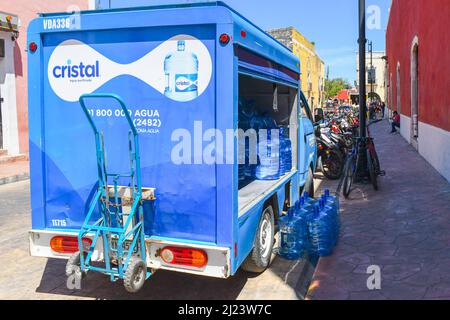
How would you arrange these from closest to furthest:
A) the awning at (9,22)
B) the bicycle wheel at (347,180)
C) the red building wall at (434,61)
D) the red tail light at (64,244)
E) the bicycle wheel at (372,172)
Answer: the red tail light at (64,244) < the bicycle wheel at (347,180) < the bicycle wheel at (372,172) < the red building wall at (434,61) < the awning at (9,22)

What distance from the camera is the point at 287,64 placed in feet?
19.6

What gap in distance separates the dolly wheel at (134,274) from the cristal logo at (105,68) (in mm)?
1353

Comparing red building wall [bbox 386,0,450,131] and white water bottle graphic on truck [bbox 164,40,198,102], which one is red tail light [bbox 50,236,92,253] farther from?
red building wall [bbox 386,0,450,131]

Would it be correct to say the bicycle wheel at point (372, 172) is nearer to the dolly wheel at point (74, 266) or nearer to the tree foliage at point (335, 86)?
the dolly wheel at point (74, 266)

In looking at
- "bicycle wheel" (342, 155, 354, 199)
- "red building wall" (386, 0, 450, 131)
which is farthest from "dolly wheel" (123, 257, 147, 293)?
"red building wall" (386, 0, 450, 131)

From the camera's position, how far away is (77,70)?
402cm

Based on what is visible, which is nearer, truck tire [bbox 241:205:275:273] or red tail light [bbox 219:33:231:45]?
red tail light [bbox 219:33:231:45]

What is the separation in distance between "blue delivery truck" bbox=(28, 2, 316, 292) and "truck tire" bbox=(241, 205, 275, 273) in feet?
1.17

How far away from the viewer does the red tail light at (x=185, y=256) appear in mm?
3728

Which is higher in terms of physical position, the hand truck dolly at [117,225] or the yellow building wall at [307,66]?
the yellow building wall at [307,66]

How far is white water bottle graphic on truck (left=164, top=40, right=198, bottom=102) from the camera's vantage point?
3719mm

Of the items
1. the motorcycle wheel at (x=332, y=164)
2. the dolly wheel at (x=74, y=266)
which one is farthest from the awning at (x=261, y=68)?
the motorcycle wheel at (x=332, y=164)

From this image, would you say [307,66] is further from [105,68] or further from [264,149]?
[105,68]
